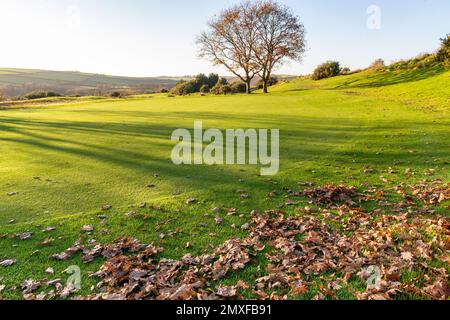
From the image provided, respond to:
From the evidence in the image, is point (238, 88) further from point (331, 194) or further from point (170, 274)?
point (170, 274)

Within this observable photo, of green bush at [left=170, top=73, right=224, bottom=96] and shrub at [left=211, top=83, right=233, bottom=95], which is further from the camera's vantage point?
green bush at [left=170, top=73, right=224, bottom=96]

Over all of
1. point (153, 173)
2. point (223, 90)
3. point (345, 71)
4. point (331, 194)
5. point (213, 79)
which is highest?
point (345, 71)

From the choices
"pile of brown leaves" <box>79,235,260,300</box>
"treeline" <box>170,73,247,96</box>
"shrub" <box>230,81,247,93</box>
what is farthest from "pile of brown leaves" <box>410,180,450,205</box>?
"shrub" <box>230,81,247,93</box>

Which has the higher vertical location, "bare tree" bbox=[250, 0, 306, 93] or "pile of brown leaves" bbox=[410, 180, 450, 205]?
A: "bare tree" bbox=[250, 0, 306, 93]

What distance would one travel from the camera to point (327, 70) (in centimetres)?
5281

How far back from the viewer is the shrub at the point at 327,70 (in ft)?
172

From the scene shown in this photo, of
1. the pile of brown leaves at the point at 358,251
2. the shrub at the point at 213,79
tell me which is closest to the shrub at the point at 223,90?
the shrub at the point at 213,79

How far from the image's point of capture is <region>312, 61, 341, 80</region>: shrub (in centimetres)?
5250

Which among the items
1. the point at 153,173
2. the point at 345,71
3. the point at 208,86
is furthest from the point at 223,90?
the point at 153,173

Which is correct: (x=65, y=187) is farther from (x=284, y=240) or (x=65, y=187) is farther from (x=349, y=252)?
(x=349, y=252)

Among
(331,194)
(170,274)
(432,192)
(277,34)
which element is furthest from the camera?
(277,34)

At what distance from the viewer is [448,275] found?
364 centimetres

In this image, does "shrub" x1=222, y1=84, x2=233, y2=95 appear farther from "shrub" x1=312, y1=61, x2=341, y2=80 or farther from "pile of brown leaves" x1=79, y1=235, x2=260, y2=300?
"pile of brown leaves" x1=79, y1=235, x2=260, y2=300
